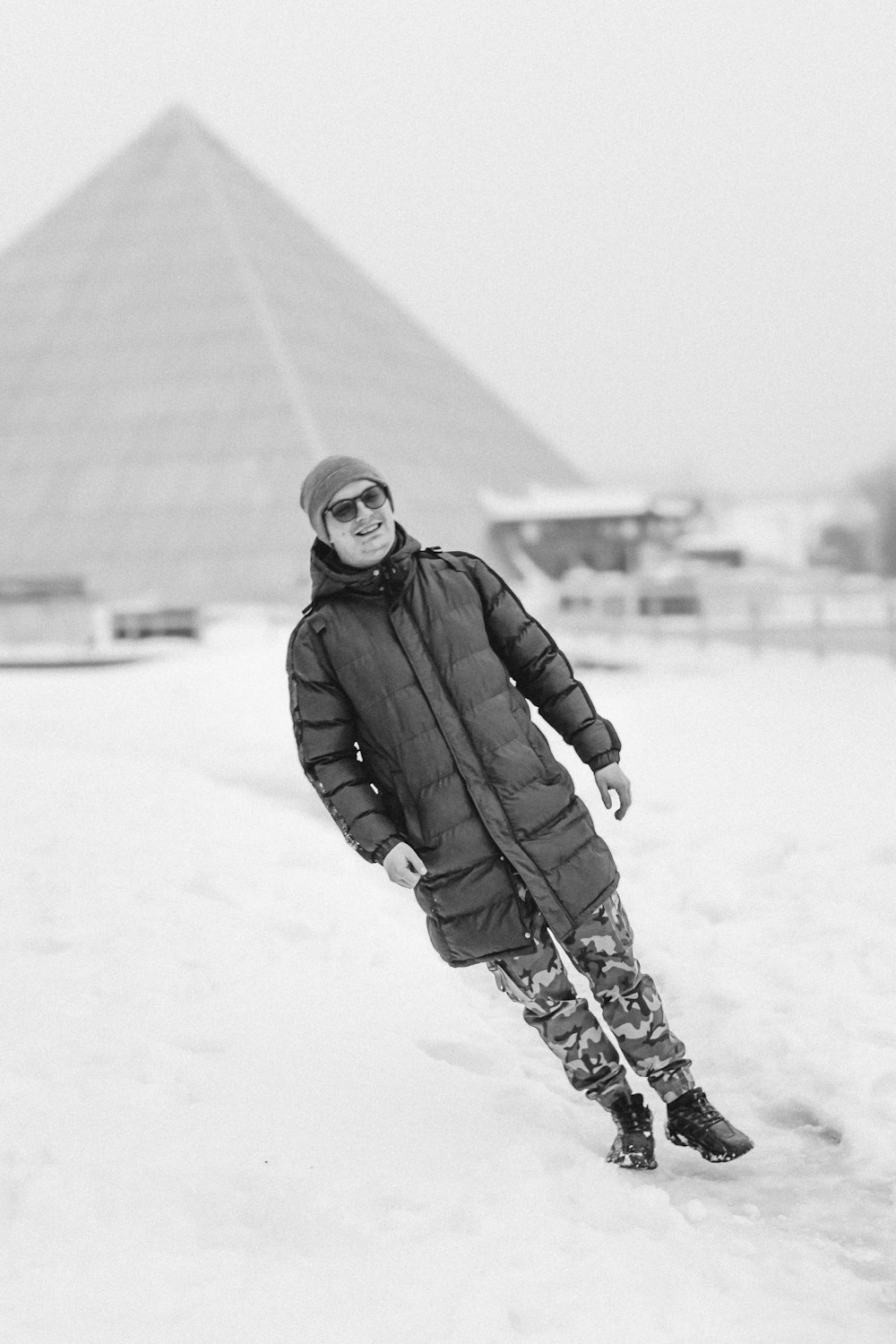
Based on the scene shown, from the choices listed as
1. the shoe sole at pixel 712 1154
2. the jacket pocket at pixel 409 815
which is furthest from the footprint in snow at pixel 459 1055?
the jacket pocket at pixel 409 815

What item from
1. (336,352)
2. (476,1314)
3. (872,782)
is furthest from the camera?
(336,352)

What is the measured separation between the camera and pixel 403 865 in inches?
155

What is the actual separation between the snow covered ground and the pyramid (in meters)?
42.3

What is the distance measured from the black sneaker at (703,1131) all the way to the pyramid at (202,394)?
45485 millimetres

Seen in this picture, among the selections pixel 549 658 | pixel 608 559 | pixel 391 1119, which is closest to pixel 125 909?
pixel 391 1119

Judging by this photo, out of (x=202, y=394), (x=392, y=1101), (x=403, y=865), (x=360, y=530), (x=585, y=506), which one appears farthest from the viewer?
(x=202, y=394)

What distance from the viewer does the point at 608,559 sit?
187 feet

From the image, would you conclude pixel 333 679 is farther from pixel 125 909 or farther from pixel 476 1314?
pixel 125 909

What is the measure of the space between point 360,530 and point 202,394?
189 feet

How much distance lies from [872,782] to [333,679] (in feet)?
18.8

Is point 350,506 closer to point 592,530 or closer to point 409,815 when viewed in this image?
point 409,815

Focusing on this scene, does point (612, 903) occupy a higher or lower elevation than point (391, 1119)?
higher

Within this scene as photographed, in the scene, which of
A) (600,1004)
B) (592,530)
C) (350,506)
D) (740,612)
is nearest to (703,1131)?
(600,1004)

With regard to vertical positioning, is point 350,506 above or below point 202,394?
above
